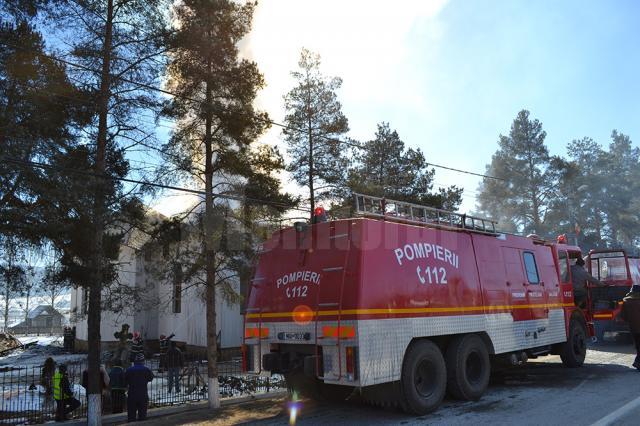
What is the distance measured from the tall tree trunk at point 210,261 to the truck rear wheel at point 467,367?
4.85m

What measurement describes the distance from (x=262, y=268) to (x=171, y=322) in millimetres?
16705

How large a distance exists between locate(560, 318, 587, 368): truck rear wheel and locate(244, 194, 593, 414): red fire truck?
2064 millimetres

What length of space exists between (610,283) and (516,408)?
10.6 m

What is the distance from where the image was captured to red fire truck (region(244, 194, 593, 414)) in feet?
24.1

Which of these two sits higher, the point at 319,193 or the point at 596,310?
the point at 319,193

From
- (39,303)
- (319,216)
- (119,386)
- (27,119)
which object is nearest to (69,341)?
(39,303)

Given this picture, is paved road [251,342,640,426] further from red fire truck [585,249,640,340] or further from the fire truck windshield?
the fire truck windshield

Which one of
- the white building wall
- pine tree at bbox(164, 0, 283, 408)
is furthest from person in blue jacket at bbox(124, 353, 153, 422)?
the white building wall

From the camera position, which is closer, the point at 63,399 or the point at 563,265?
the point at 63,399

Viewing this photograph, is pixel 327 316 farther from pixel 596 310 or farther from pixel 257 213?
pixel 596 310

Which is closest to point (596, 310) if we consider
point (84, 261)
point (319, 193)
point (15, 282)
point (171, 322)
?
point (319, 193)

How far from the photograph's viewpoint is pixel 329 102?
18625mm

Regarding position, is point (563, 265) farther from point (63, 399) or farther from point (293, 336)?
point (63, 399)

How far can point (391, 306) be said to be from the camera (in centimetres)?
757
